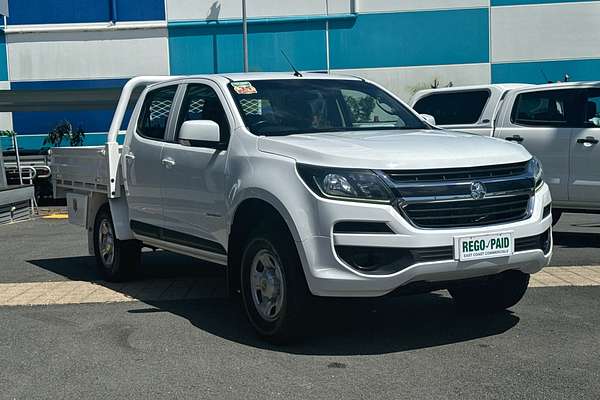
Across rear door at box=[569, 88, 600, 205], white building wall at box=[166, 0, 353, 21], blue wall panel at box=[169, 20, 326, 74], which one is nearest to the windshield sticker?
rear door at box=[569, 88, 600, 205]

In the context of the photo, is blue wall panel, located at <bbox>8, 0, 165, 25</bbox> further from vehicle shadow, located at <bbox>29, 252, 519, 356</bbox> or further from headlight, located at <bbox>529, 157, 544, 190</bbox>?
headlight, located at <bbox>529, 157, 544, 190</bbox>

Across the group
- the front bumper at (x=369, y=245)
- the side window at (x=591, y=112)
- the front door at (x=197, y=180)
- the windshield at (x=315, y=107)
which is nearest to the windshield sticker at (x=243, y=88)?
the windshield at (x=315, y=107)

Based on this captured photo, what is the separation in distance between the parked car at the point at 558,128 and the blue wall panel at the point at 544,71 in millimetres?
14937

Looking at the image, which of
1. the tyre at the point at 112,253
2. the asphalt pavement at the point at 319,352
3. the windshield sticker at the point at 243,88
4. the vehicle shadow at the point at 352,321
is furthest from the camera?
the tyre at the point at 112,253

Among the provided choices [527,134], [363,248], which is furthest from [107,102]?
[363,248]

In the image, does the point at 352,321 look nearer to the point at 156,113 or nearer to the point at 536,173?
the point at 536,173

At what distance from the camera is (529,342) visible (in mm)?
5270

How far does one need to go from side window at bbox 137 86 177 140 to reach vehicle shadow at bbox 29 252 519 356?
60.2 inches

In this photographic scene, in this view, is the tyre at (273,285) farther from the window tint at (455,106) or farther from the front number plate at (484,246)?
the window tint at (455,106)

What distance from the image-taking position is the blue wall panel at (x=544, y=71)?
80.6 ft

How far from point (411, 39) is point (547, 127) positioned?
15626mm

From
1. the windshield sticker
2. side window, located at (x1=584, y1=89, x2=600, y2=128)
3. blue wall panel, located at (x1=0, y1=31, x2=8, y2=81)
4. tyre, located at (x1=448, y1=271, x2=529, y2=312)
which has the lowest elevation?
tyre, located at (x1=448, y1=271, x2=529, y2=312)

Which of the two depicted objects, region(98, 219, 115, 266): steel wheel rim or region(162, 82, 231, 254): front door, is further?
region(98, 219, 115, 266): steel wheel rim

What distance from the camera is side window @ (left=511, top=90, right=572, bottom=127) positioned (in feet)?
31.5
